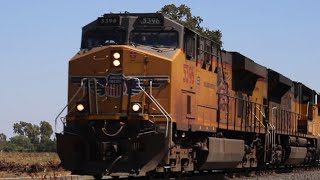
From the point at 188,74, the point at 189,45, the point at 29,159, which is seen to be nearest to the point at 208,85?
the point at 188,74

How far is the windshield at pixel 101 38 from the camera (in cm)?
1410

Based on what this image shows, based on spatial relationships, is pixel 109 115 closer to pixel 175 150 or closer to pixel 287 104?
pixel 175 150

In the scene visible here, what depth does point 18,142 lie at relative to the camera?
7469 cm

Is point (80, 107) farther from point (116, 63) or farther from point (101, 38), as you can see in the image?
point (101, 38)

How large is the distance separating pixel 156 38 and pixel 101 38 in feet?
4.52

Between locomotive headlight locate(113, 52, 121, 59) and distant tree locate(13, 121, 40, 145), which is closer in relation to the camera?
locomotive headlight locate(113, 52, 121, 59)

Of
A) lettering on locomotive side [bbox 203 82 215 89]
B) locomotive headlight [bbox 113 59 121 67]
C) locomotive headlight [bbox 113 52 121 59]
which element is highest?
locomotive headlight [bbox 113 52 121 59]

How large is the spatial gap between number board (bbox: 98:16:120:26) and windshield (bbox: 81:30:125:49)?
197 mm

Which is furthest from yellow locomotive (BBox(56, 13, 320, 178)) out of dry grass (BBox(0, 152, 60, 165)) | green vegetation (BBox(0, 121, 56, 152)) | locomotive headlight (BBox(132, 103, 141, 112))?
green vegetation (BBox(0, 121, 56, 152))

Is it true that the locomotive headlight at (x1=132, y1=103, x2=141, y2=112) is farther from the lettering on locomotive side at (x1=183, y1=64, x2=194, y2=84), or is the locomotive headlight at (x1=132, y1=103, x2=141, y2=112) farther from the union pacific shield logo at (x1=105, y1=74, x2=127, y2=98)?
the lettering on locomotive side at (x1=183, y1=64, x2=194, y2=84)

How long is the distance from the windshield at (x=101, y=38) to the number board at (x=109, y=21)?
0.20m

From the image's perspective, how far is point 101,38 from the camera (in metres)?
14.3

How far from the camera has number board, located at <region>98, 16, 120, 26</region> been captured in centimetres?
1412

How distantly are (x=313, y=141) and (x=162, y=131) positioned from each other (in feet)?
62.6
